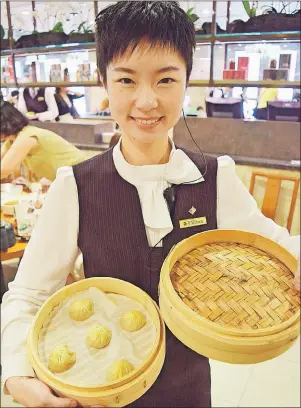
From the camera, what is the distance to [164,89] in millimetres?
607

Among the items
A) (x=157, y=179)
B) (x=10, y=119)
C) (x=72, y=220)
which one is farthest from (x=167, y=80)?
(x=10, y=119)

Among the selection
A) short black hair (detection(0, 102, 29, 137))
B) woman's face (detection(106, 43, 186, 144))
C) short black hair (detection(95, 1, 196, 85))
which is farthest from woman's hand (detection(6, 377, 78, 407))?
short black hair (detection(0, 102, 29, 137))

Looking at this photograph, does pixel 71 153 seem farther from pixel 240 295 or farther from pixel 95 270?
pixel 240 295

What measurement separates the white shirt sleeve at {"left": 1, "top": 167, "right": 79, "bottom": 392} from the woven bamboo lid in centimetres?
25

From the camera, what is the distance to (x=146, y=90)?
23.4 inches

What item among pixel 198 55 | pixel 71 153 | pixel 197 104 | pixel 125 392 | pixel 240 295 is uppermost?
pixel 198 55

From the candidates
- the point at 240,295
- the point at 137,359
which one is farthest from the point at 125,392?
the point at 240,295

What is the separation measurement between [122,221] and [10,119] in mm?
1000

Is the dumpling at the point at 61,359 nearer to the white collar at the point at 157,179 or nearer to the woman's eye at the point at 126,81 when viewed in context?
the white collar at the point at 157,179

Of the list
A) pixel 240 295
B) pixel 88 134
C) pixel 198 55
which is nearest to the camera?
pixel 240 295

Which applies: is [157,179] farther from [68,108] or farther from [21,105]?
[21,105]

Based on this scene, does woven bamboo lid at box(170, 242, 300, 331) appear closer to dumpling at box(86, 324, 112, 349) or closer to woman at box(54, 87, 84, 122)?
dumpling at box(86, 324, 112, 349)

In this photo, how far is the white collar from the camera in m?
0.71

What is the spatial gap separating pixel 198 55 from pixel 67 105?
1.43ft
